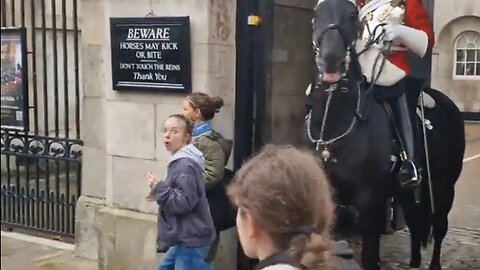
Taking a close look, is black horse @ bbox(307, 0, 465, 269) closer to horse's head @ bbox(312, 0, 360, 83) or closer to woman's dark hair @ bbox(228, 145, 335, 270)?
horse's head @ bbox(312, 0, 360, 83)

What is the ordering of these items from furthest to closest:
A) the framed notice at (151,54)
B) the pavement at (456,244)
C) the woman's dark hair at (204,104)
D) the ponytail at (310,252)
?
the pavement at (456,244) < the framed notice at (151,54) < the woman's dark hair at (204,104) < the ponytail at (310,252)

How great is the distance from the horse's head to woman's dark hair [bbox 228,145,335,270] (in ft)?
8.58

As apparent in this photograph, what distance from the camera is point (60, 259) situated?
6883mm

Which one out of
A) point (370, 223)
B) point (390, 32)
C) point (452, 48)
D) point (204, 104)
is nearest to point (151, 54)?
point (204, 104)

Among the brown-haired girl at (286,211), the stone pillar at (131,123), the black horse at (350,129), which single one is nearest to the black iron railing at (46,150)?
the stone pillar at (131,123)

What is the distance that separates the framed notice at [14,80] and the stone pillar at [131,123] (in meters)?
1.18

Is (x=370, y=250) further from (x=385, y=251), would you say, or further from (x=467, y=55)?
(x=467, y=55)

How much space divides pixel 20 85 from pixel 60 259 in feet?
6.37

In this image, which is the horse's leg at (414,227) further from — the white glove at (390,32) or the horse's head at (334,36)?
the horse's head at (334,36)

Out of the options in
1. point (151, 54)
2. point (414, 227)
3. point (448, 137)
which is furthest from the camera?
point (414, 227)

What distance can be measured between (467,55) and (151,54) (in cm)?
1858

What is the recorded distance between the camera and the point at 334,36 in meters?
4.60

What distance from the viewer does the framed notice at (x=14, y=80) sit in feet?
24.9

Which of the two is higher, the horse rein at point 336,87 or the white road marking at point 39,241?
the horse rein at point 336,87
